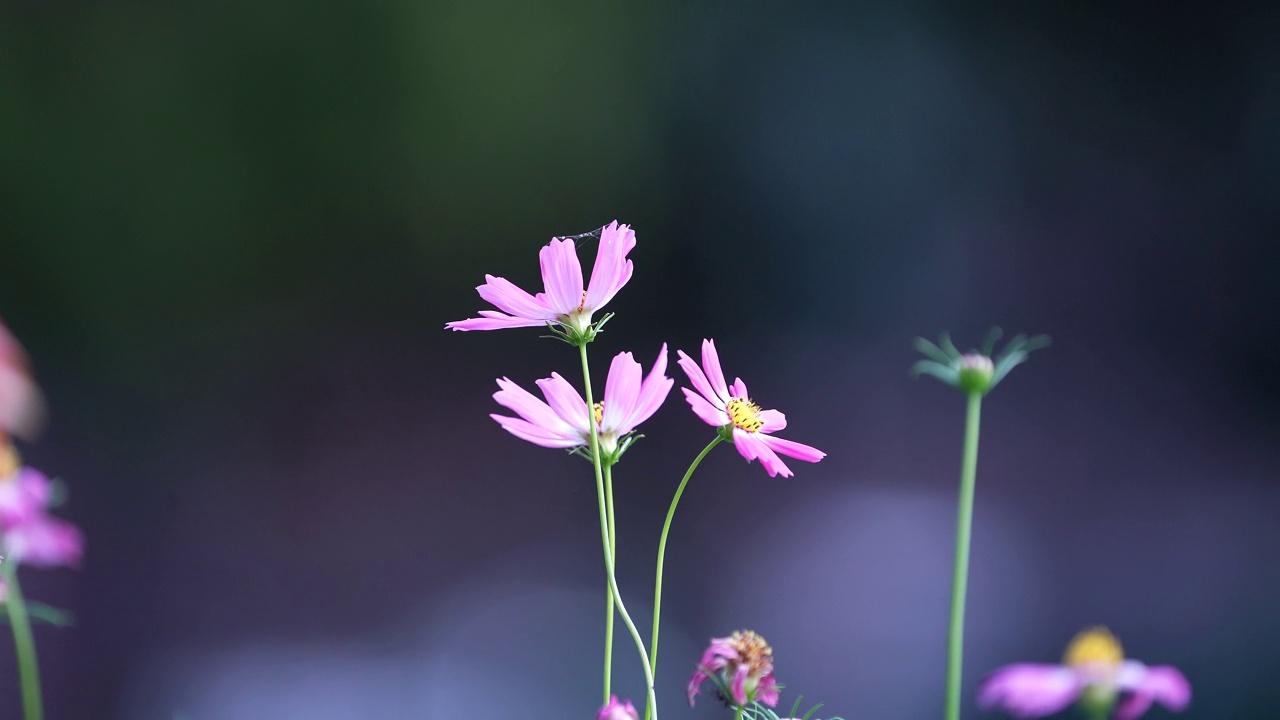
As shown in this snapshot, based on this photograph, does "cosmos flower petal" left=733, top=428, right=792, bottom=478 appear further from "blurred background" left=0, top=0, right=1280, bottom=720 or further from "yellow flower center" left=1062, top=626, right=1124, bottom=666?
"blurred background" left=0, top=0, right=1280, bottom=720

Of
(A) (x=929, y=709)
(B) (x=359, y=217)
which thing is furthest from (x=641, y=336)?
(A) (x=929, y=709)

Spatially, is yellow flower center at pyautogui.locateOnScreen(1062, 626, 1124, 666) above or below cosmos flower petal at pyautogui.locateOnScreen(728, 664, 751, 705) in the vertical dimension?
above

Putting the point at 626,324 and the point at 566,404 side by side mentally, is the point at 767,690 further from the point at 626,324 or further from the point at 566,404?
Answer: the point at 626,324

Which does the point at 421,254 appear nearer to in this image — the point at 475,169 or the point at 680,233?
the point at 475,169

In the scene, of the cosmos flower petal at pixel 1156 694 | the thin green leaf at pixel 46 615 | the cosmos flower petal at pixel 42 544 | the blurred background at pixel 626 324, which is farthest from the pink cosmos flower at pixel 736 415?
the blurred background at pixel 626 324

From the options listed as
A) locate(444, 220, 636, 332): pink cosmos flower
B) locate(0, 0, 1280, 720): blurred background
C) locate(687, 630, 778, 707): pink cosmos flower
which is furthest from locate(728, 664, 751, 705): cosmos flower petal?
locate(0, 0, 1280, 720): blurred background

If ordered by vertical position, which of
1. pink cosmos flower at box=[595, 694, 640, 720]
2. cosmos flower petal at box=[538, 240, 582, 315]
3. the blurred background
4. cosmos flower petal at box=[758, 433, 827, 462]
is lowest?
pink cosmos flower at box=[595, 694, 640, 720]
